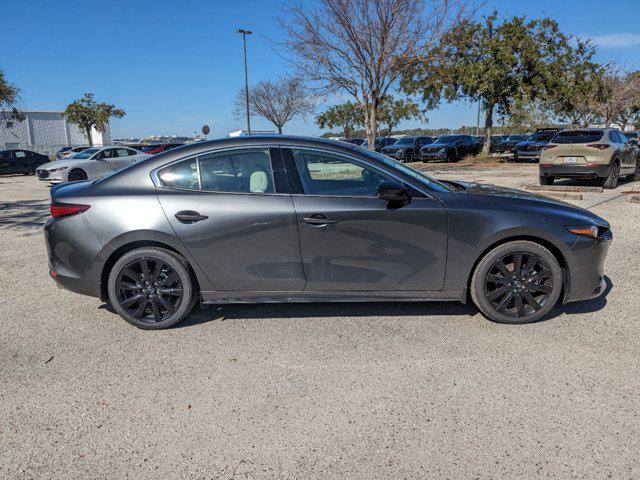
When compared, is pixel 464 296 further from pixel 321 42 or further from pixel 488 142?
pixel 488 142

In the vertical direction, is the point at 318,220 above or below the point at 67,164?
below

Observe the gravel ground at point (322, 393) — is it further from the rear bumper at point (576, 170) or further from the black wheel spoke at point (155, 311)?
the rear bumper at point (576, 170)

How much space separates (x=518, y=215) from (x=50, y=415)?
3549 mm

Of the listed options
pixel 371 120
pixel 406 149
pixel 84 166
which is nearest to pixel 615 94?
pixel 406 149

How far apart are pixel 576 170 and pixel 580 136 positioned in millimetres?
897

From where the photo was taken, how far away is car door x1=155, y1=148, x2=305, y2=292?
365 cm

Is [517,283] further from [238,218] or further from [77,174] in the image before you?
[77,174]

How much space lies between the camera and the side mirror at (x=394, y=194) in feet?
11.8

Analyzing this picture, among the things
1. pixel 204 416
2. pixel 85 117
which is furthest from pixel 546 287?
pixel 85 117

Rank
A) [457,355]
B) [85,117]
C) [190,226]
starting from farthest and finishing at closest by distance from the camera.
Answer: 1. [85,117]
2. [190,226]
3. [457,355]

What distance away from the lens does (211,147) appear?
3.86 meters

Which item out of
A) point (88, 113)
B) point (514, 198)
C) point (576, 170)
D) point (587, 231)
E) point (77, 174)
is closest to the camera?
point (587, 231)

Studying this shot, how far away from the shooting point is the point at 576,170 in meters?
11.6

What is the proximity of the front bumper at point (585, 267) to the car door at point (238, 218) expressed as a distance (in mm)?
2195
